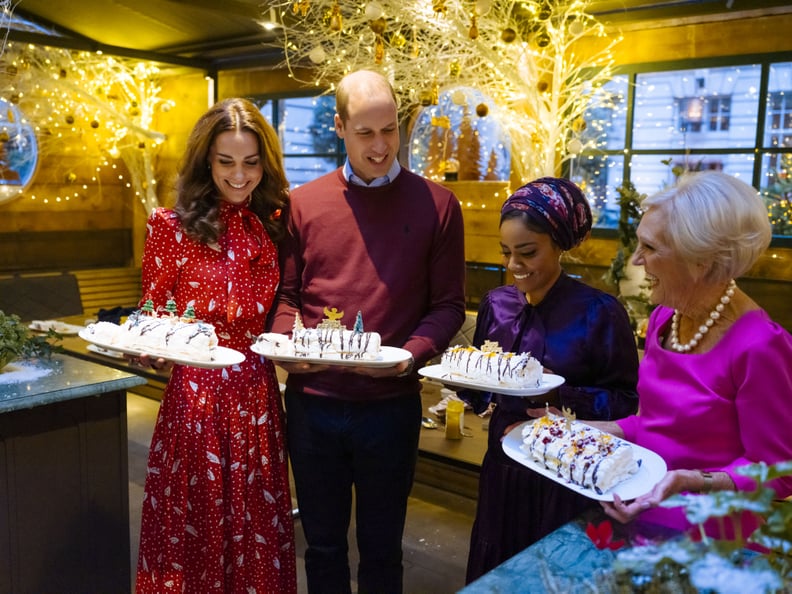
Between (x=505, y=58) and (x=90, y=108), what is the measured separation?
4.69m

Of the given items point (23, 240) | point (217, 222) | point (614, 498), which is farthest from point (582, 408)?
point (23, 240)

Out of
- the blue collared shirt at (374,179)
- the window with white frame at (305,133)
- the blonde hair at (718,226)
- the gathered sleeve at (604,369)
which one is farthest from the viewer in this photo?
the window with white frame at (305,133)

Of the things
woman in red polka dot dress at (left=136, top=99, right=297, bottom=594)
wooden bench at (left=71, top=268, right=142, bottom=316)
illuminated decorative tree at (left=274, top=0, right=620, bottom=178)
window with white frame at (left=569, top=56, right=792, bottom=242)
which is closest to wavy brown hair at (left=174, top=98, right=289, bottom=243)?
woman in red polka dot dress at (left=136, top=99, right=297, bottom=594)

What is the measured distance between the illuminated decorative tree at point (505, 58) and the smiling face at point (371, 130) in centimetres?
232

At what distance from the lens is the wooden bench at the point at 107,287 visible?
758 cm

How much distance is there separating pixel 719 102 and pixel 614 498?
396 centimetres

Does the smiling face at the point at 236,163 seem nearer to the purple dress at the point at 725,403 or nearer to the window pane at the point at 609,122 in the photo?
the purple dress at the point at 725,403

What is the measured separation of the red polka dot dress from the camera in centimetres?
211

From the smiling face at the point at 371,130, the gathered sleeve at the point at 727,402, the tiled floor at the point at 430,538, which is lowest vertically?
the tiled floor at the point at 430,538

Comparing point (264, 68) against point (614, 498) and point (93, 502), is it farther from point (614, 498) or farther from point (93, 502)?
point (614, 498)

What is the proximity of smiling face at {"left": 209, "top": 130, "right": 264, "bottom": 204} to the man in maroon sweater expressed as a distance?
147mm

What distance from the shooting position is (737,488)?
127cm

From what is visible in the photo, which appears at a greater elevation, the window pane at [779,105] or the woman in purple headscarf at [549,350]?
the window pane at [779,105]

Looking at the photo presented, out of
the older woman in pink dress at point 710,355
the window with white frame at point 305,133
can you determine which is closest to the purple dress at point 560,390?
the older woman in pink dress at point 710,355
